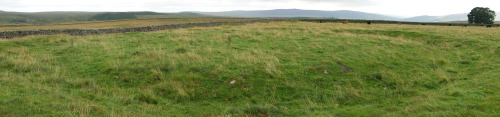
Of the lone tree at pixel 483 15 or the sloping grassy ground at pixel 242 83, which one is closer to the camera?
the sloping grassy ground at pixel 242 83

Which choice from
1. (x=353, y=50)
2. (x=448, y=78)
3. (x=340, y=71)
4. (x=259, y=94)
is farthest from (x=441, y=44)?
(x=259, y=94)

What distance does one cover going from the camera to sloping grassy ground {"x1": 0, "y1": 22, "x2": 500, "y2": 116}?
686 cm

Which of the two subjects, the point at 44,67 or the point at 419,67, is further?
the point at 419,67

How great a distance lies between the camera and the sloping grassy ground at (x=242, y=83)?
686cm

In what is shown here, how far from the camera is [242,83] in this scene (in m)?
9.23

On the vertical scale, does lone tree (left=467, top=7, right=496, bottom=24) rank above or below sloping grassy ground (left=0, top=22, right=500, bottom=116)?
above

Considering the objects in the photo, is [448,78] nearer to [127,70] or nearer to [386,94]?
[386,94]

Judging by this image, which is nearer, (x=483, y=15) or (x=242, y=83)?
(x=242, y=83)

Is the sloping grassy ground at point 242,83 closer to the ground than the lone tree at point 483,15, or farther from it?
closer to the ground

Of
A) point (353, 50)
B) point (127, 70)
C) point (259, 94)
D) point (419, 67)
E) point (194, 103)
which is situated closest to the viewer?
point (194, 103)

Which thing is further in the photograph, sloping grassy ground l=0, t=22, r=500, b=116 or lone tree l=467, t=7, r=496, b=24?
lone tree l=467, t=7, r=496, b=24

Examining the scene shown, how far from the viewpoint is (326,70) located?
10.9 m

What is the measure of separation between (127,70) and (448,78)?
1219cm

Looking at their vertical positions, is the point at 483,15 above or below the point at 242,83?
above
